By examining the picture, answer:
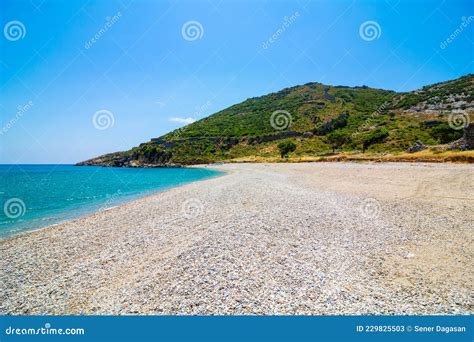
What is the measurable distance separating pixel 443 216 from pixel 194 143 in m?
122

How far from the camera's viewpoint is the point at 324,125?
103938mm

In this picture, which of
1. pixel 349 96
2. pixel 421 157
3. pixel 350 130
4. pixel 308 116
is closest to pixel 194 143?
pixel 308 116

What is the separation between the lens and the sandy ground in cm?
654

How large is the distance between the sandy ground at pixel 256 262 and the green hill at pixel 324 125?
53.5m

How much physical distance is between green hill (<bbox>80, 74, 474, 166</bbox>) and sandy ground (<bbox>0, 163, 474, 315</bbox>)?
53.5m

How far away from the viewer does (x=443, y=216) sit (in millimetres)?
13383

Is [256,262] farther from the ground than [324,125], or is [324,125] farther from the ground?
[324,125]

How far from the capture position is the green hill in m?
73.7

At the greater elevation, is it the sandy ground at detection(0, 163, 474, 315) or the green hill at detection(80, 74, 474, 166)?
the green hill at detection(80, 74, 474, 166)

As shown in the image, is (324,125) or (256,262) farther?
(324,125)

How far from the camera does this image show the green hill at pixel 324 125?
73.7m

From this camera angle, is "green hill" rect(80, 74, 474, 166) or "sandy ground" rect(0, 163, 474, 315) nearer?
"sandy ground" rect(0, 163, 474, 315)

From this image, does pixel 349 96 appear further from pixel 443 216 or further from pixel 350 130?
pixel 443 216

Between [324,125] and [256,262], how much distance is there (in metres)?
103
